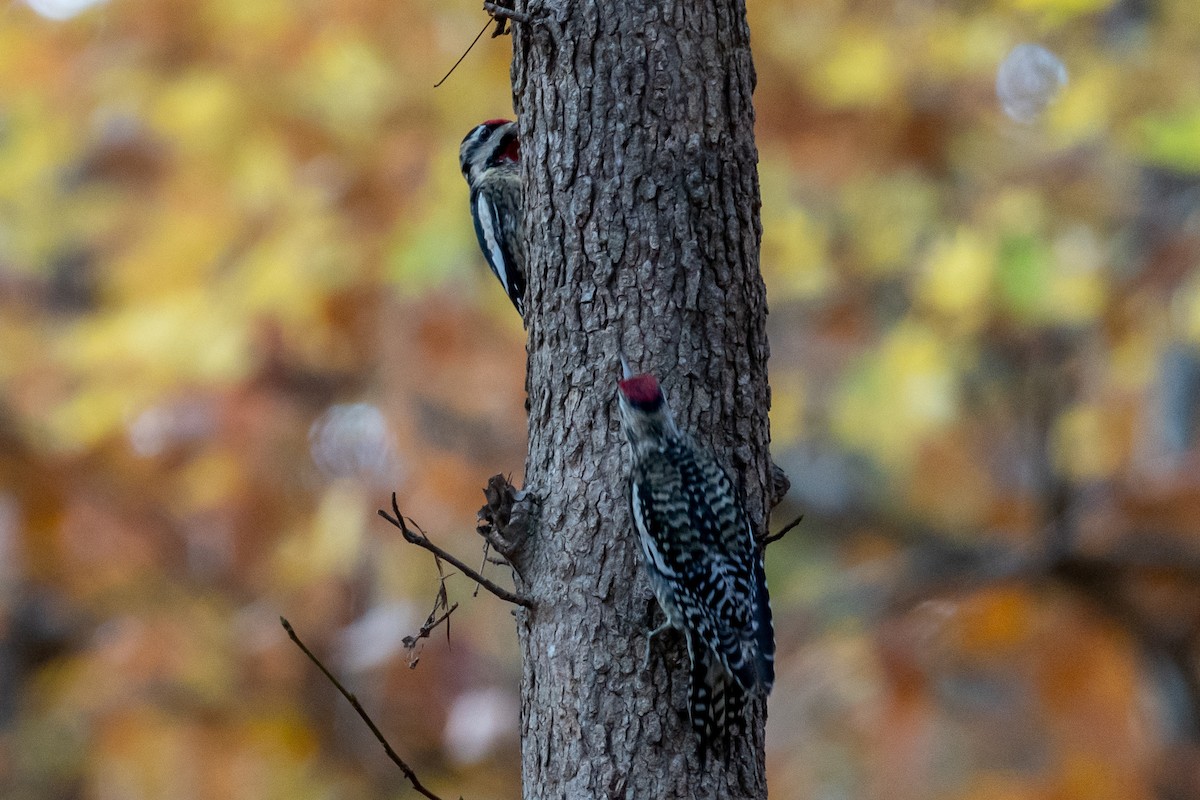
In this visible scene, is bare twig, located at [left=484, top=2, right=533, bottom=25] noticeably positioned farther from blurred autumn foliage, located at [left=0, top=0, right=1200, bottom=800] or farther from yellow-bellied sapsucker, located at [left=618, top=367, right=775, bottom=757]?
blurred autumn foliage, located at [left=0, top=0, right=1200, bottom=800]

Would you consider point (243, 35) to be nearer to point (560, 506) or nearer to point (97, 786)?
point (97, 786)

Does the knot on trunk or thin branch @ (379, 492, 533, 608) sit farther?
the knot on trunk

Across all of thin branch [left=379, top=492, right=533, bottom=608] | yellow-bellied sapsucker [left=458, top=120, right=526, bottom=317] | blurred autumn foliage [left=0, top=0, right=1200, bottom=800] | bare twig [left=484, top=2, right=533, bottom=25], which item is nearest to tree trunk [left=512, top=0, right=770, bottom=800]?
bare twig [left=484, top=2, right=533, bottom=25]

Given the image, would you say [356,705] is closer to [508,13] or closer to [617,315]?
[617,315]

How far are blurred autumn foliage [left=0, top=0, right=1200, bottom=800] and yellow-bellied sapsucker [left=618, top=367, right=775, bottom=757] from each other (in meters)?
4.21

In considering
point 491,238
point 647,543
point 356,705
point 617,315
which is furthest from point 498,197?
point 356,705

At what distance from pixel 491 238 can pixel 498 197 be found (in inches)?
5.9

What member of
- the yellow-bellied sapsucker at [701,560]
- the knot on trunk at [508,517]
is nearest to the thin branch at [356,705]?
the knot on trunk at [508,517]

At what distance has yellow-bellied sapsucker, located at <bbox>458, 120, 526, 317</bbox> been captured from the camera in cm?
436

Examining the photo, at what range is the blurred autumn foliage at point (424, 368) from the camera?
7.01 m

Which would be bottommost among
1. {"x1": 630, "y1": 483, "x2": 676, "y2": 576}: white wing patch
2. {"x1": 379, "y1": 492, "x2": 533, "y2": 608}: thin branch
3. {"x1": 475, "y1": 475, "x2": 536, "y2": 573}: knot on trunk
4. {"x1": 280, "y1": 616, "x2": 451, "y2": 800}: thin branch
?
{"x1": 280, "y1": 616, "x2": 451, "y2": 800}: thin branch

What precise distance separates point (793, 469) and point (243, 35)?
5.65 meters

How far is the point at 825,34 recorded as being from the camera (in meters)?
7.74

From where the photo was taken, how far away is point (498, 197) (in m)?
4.44
